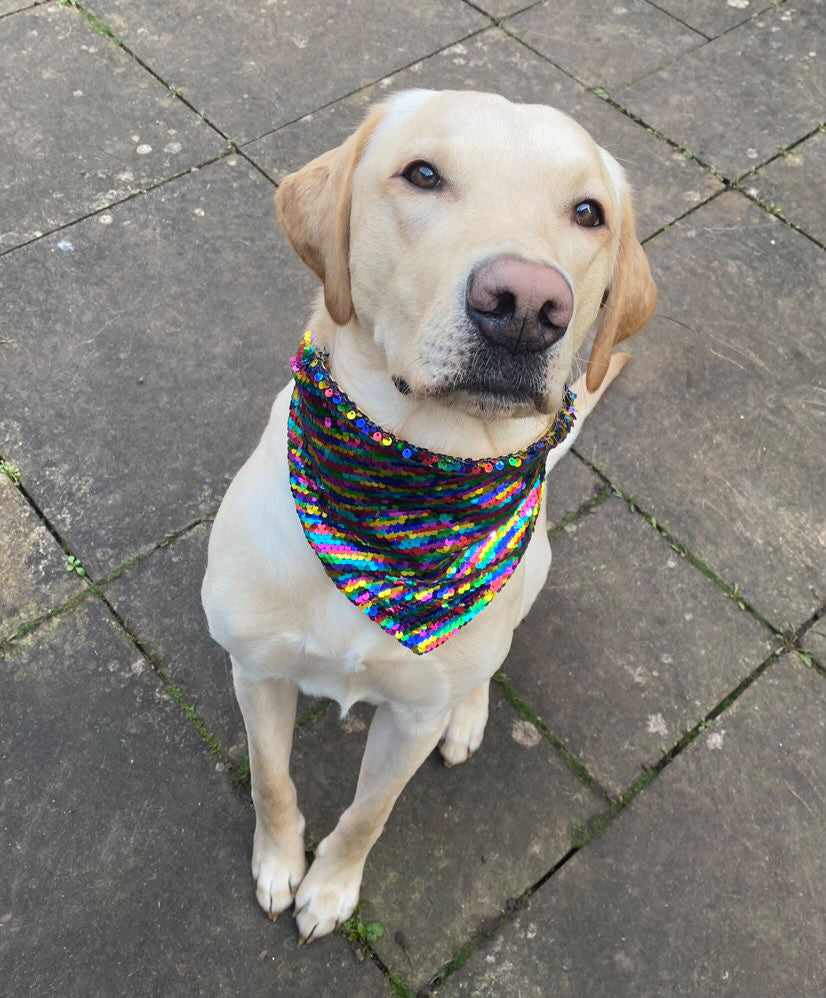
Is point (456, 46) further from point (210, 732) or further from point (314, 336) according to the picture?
point (210, 732)

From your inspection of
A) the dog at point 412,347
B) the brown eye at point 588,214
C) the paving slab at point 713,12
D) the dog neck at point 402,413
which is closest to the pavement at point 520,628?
the paving slab at point 713,12

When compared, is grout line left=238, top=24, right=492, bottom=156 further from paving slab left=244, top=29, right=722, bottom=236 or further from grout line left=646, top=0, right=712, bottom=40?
grout line left=646, top=0, right=712, bottom=40

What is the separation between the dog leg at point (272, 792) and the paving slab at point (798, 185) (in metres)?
3.27

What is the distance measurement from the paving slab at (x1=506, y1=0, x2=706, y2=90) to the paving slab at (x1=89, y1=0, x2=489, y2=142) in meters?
0.34

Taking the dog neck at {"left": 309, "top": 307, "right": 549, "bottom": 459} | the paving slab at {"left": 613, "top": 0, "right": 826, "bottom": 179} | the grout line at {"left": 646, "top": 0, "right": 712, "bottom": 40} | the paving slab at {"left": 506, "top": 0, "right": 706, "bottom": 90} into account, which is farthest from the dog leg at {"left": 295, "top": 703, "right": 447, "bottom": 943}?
the grout line at {"left": 646, "top": 0, "right": 712, "bottom": 40}

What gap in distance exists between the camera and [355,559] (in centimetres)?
190

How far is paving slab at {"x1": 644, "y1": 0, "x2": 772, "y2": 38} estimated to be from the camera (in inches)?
191

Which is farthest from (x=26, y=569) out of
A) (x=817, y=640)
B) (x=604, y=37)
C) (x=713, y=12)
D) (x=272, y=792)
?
(x=713, y=12)

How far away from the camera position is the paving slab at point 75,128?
377 centimetres

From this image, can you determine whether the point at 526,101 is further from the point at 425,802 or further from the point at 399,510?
the point at 425,802

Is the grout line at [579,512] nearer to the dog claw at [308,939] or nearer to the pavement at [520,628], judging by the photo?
the pavement at [520,628]

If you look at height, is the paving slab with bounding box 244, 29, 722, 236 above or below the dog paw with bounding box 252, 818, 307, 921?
above

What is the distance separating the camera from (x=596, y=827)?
8.52ft

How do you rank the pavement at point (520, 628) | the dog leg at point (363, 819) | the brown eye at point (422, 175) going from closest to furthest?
the brown eye at point (422, 175), the dog leg at point (363, 819), the pavement at point (520, 628)
